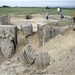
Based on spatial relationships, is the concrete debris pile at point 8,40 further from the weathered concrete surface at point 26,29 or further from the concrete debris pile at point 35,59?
the concrete debris pile at point 35,59

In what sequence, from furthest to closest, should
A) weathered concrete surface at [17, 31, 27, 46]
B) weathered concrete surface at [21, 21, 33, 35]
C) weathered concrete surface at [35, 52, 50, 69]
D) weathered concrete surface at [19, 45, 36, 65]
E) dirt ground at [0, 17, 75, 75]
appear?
weathered concrete surface at [17, 31, 27, 46] → weathered concrete surface at [21, 21, 33, 35] → weathered concrete surface at [19, 45, 36, 65] → weathered concrete surface at [35, 52, 50, 69] → dirt ground at [0, 17, 75, 75]

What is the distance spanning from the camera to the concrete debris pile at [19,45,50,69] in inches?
334

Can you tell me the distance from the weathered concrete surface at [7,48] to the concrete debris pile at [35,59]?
5.22ft

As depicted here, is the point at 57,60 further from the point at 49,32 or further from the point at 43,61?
the point at 49,32

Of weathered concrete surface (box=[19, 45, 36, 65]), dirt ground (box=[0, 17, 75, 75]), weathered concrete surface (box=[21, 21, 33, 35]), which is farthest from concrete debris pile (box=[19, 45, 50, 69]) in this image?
weathered concrete surface (box=[21, 21, 33, 35])

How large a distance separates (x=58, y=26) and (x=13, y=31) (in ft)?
13.5

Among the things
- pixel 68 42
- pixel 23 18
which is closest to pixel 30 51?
pixel 68 42

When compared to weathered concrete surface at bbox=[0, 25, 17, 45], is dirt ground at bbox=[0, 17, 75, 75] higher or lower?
lower

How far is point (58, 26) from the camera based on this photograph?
33.9 ft

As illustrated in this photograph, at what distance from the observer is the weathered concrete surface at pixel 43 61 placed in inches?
331

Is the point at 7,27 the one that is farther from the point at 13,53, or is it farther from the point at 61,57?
the point at 61,57

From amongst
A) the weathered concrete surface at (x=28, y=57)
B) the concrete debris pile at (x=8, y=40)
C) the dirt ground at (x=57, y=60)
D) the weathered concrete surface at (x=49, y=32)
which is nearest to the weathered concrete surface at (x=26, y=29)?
the concrete debris pile at (x=8, y=40)

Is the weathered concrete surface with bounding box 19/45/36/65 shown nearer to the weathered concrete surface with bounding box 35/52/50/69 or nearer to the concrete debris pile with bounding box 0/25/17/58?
the weathered concrete surface with bounding box 35/52/50/69

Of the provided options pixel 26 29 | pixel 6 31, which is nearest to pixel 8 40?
pixel 6 31
